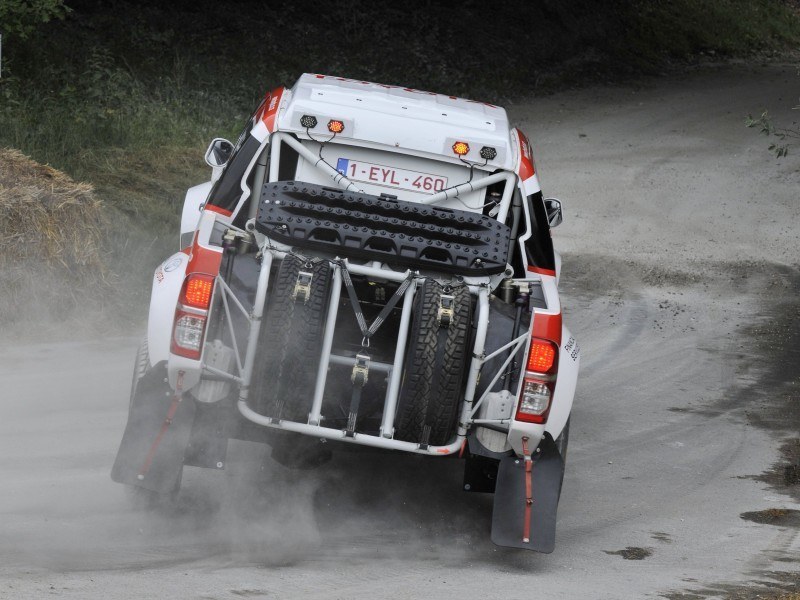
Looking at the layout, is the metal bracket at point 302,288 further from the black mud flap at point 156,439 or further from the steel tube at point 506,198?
the steel tube at point 506,198

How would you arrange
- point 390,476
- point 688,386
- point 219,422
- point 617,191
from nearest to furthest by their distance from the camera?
point 219,422
point 390,476
point 688,386
point 617,191

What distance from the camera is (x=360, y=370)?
5.89 metres

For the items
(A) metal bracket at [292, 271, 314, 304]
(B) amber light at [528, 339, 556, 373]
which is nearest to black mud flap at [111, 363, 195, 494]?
(A) metal bracket at [292, 271, 314, 304]

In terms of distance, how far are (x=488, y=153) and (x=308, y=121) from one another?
1027mm

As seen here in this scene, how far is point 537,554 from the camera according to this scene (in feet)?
21.6

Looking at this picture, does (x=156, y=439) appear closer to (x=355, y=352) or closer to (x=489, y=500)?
(x=355, y=352)

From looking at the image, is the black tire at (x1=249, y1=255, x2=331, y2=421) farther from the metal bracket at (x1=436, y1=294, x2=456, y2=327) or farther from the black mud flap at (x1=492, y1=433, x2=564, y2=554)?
the black mud flap at (x1=492, y1=433, x2=564, y2=554)

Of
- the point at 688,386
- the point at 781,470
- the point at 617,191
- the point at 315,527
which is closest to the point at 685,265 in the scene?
the point at 617,191

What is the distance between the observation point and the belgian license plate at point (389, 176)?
23.7 ft

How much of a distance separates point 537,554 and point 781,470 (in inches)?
109

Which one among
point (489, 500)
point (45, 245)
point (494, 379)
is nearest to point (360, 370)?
point (494, 379)

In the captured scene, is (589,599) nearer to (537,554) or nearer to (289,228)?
(537,554)

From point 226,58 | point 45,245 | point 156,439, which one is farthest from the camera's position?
point 226,58

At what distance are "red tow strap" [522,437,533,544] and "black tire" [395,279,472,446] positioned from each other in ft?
1.52
